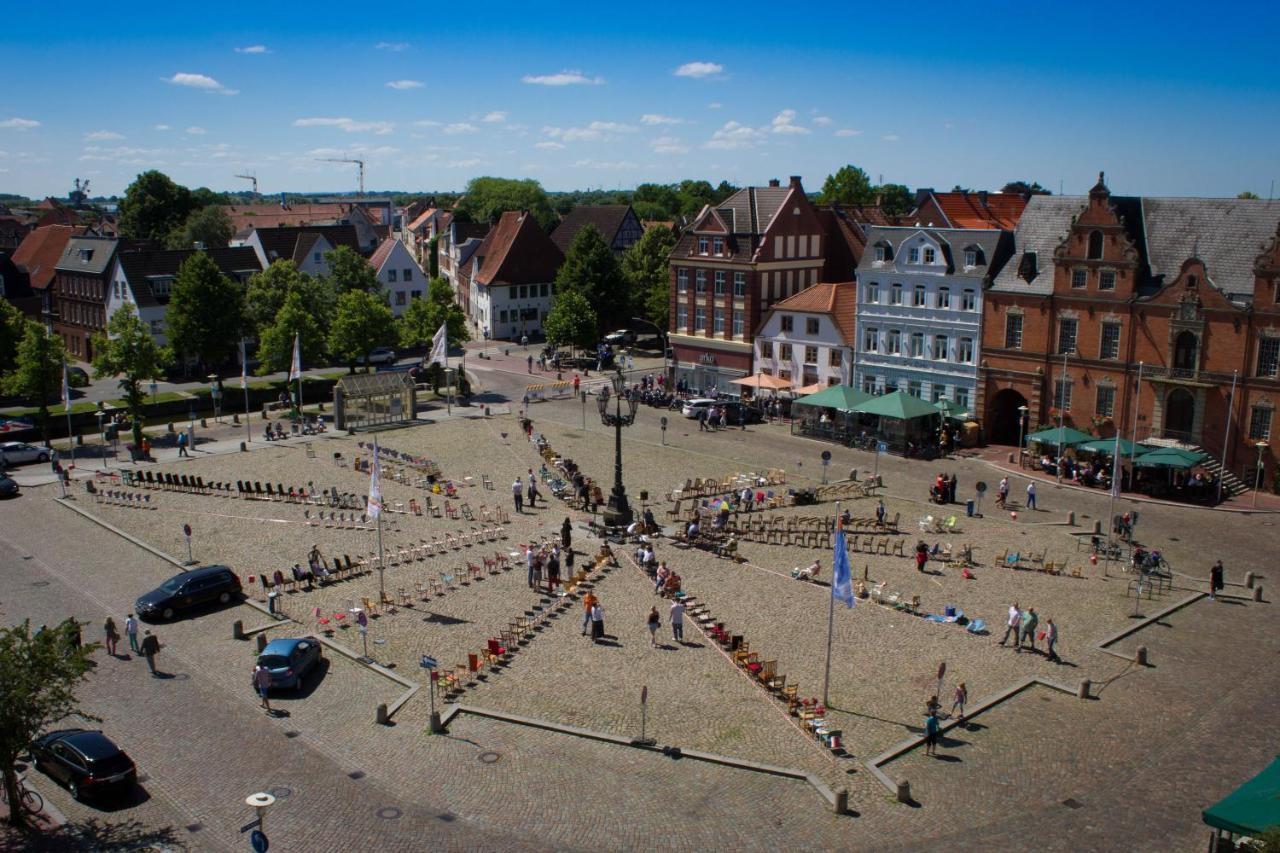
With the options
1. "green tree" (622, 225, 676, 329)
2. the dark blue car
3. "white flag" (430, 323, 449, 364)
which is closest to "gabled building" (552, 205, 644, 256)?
"green tree" (622, 225, 676, 329)

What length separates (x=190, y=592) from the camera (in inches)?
1304

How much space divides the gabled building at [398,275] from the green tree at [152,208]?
42.4 meters

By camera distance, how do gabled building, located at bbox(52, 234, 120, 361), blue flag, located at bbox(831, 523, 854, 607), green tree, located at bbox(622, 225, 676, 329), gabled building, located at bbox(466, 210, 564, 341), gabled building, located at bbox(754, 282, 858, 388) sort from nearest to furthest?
blue flag, located at bbox(831, 523, 854, 607)
gabled building, located at bbox(754, 282, 858, 388)
gabled building, located at bbox(52, 234, 120, 361)
green tree, located at bbox(622, 225, 676, 329)
gabled building, located at bbox(466, 210, 564, 341)

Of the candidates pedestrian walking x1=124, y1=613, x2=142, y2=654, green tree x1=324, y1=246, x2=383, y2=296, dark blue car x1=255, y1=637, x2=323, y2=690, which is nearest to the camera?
dark blue car x1=255, y1=637, x2=323, y2=690

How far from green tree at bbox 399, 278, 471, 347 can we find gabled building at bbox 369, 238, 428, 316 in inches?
637

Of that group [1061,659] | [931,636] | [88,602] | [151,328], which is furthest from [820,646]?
[151,328]

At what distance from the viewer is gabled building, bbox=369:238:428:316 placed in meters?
96.7

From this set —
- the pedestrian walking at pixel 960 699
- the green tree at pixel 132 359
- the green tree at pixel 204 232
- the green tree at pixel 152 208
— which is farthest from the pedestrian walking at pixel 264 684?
the green tree at pixel 152 208

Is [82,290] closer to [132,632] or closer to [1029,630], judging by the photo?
[132,632]

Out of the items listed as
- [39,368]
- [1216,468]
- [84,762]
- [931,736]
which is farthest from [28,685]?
[1216,468]

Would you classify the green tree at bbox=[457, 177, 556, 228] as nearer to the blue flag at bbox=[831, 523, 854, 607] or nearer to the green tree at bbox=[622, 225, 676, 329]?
the green tree at bbox=[622, 225, 676, 329]

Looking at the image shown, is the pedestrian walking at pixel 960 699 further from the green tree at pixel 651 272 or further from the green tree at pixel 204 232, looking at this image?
the green tree at pixel 204 232

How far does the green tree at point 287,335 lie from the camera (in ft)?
226

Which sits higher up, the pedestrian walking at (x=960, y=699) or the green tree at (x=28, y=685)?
the green tree at (x=28, y=685)
